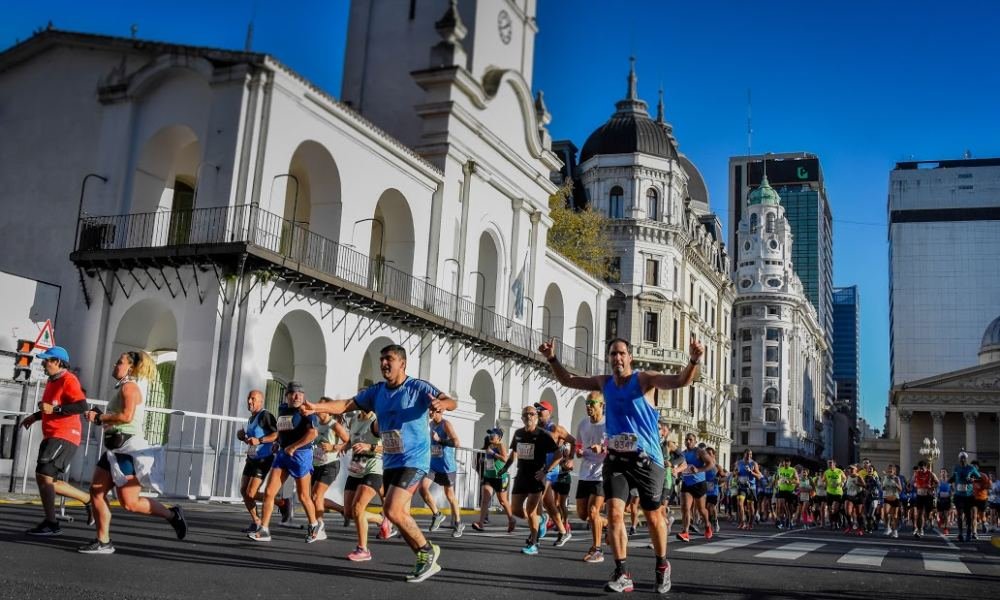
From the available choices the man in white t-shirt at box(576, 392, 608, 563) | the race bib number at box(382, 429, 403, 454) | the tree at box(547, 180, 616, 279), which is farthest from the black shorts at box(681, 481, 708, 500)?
the tree at box(547, 180, 616, 279)

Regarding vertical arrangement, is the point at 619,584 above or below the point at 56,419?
below

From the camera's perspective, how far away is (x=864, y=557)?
551 inches

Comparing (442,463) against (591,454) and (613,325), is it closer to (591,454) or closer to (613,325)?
(591,454)

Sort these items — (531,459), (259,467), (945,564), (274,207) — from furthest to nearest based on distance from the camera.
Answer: (274,207), (531,459), (945,564), (259,467)

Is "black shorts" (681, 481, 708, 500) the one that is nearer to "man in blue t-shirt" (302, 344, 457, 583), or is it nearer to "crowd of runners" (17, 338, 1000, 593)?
"crowd of runners" (17, 338, 1000, 593)

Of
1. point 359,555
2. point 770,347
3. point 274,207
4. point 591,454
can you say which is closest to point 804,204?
point 770,347

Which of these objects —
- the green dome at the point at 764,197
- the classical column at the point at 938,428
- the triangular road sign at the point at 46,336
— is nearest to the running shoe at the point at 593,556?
the triangular road sign at the point at 46,336

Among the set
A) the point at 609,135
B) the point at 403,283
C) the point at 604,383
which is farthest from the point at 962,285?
the point at 604,383

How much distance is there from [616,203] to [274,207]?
39.2 metres

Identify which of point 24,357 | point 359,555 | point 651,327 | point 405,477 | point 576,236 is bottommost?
point 359,555

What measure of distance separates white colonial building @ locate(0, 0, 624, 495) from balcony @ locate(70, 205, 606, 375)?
6 centimetres

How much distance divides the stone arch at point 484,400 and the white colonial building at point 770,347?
84499 mm

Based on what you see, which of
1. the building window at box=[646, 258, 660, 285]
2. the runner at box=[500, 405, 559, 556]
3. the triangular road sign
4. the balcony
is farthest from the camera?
the building window at box=[646, 258, 660, 285]

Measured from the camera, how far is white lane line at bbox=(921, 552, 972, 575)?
467 inches
